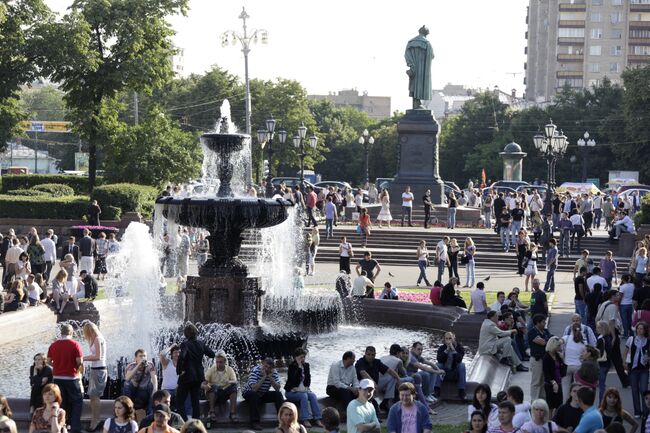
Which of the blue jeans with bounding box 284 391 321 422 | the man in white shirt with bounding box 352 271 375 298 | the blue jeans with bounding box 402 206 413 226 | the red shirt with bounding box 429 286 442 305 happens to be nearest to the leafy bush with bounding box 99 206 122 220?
the blue jeans with bounding box 402 206 413 226

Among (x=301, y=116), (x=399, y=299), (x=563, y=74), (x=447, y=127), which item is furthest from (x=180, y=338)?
(x=563, y=74)

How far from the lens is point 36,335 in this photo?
21.2 meters

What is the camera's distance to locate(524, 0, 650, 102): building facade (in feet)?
410

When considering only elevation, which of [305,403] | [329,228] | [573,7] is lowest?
[305,403]

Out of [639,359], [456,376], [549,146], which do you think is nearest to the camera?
[639,359]

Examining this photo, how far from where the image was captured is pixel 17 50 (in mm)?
42375

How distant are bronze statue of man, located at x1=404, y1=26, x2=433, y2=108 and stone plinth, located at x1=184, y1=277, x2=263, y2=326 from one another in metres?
28.7

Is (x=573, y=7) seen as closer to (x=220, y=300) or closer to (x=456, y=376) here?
(x=220, y=300)

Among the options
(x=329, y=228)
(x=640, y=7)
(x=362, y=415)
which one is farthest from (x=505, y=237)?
(x=640, y=7)

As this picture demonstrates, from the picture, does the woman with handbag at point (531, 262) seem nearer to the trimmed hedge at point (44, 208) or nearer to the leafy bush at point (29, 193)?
the trimmed hedge at point (44, 208)

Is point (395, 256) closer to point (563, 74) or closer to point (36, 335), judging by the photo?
point (36, 335)

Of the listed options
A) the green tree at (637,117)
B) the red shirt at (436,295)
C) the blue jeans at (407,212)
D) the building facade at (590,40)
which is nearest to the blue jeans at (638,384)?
the red shirt at (436,295)

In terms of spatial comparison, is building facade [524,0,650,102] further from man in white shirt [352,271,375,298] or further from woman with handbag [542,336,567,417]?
woman with handbag [542,336,567,417]

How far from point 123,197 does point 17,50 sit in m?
7.38
